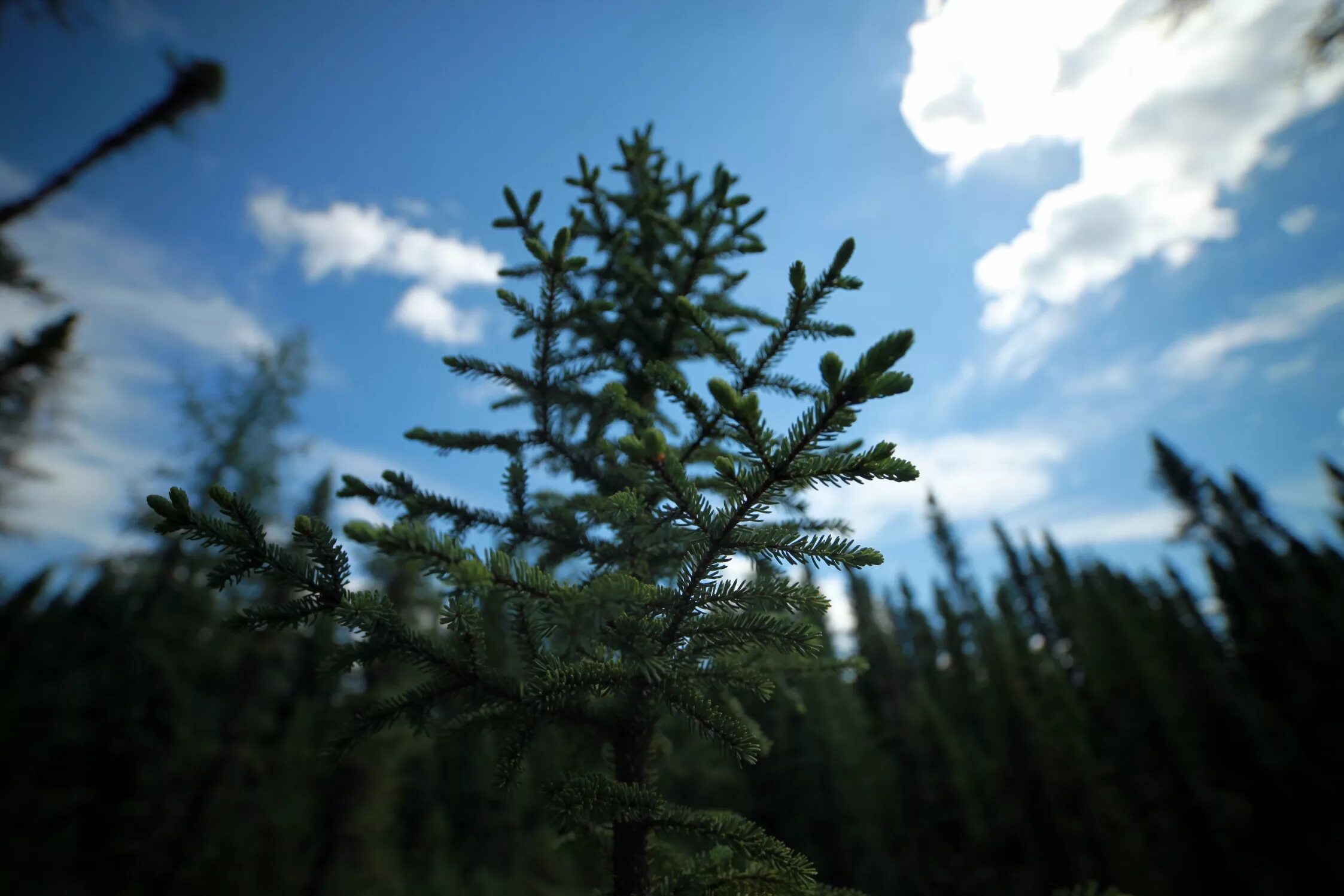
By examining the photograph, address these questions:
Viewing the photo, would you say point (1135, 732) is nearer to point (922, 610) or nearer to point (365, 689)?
point (922, 610)

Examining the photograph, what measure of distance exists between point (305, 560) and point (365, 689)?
70.3ft

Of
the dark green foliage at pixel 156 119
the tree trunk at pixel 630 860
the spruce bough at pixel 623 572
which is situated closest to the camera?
the spruce bough at pixel 623 572

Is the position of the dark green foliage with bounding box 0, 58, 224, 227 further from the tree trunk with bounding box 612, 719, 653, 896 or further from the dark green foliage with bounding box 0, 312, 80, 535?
the tree trunk with bounding box 612, 719, 653, 896

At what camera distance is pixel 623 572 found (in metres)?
2.52

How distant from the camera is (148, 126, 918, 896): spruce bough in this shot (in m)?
1.58

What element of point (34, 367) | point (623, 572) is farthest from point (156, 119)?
point (623, 572)

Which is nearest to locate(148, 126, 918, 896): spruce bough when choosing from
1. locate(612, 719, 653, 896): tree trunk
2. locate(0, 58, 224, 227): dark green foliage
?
locate(612, 719, 653, 896): tree trunk

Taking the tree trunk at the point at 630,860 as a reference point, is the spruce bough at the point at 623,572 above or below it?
above

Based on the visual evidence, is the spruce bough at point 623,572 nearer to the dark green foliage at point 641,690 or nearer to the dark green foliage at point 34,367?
the dark green foliage at point 641,690

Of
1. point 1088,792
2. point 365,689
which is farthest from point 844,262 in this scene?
point 1088,792

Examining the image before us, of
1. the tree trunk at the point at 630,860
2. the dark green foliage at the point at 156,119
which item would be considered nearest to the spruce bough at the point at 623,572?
the tree trunk at the point at 630,860

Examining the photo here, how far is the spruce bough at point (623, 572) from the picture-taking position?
5.20 feet

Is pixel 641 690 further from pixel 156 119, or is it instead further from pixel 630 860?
pixel 156 119

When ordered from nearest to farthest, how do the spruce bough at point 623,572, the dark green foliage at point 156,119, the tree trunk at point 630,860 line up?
the spruce bough at point 623,572 → the tree trunk at point 630,860 → the dark green foliage at point 156,119
